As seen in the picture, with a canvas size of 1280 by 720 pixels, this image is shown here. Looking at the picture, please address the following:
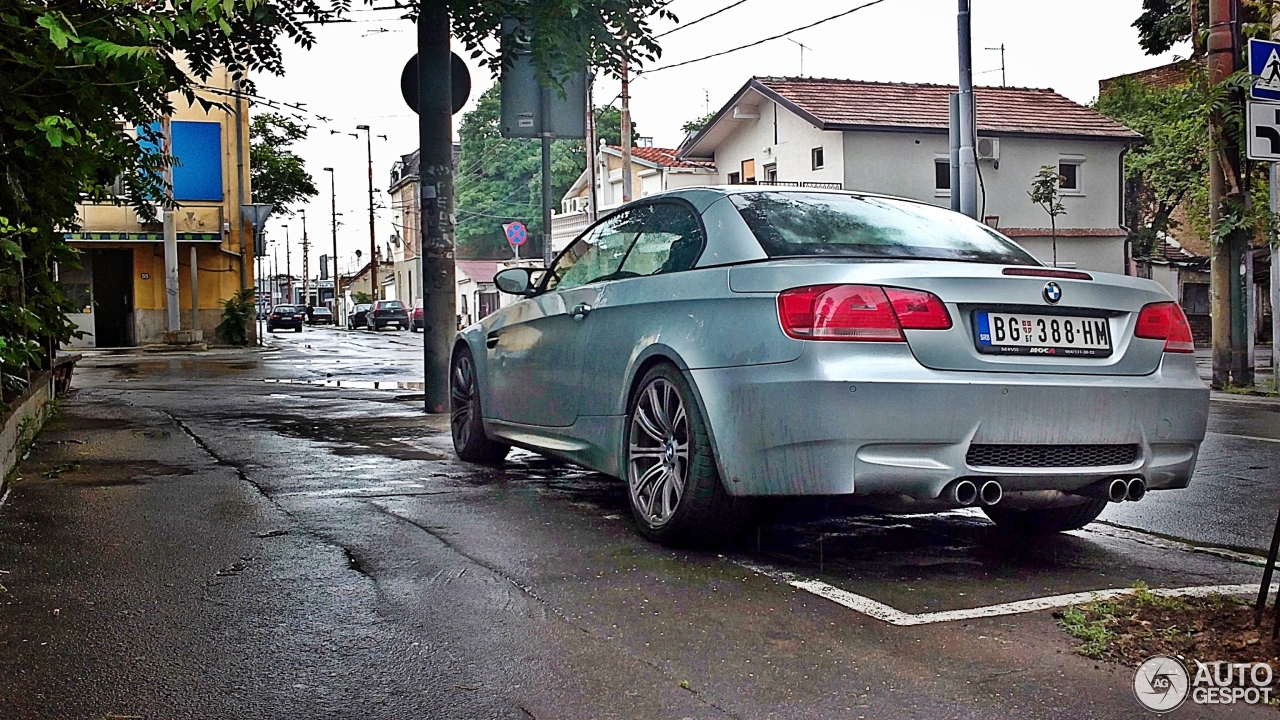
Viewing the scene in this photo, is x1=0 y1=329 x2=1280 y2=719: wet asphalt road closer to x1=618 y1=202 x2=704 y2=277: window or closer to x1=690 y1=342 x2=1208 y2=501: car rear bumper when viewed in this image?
x1=690 y1=342 x2=1208 y2=501: car rear bumper

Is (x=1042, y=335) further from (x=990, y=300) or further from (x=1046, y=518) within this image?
(x=1046, y=518)

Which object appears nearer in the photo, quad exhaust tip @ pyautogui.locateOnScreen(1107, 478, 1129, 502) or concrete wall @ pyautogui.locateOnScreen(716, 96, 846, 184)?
quad exhaust tip @ pyautogui.locateOnScreen(1107, 478, 1129, 502)

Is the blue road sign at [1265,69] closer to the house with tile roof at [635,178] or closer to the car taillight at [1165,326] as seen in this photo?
the car taillight at [1165,326]

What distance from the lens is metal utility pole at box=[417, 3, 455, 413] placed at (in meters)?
11.6

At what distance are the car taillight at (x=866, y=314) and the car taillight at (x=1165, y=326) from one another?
89 cm

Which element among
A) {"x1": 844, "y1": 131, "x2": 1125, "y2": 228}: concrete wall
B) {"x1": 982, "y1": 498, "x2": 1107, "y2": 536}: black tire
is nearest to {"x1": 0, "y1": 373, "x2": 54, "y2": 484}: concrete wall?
{"x1": 982, "y1": 498, "x2": 1107, "y2": 536}: black tire

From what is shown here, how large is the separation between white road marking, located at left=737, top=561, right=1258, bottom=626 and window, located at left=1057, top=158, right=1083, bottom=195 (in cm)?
3537

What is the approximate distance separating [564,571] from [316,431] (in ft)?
18.4

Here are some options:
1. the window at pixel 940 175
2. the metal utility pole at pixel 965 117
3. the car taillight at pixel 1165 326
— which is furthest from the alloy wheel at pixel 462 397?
the window at pixel 940 175

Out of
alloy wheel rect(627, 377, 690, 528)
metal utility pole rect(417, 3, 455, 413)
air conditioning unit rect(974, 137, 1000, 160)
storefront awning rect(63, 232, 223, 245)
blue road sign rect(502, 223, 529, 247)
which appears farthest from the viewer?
air conditioning unit rect(974, 137, 1000, 160)

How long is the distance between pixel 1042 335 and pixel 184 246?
3345cm

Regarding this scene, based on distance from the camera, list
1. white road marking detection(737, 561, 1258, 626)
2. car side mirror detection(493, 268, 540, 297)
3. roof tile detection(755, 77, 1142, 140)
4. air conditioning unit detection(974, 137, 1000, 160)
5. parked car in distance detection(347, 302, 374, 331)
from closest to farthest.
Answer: white road marking detection(737, 561, 1258, 626) < car side mirror detection(493, 268, 540, 297) < roof tile detection(755, 77, 1142, 140) < air conditioning unit detection(974, 137, 1000, 160) < parked car in distance detection(347, 302, 374, 331)

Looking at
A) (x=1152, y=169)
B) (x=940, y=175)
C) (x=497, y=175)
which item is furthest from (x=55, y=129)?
(x=497, y=175)

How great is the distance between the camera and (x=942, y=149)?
36250 millimetres
